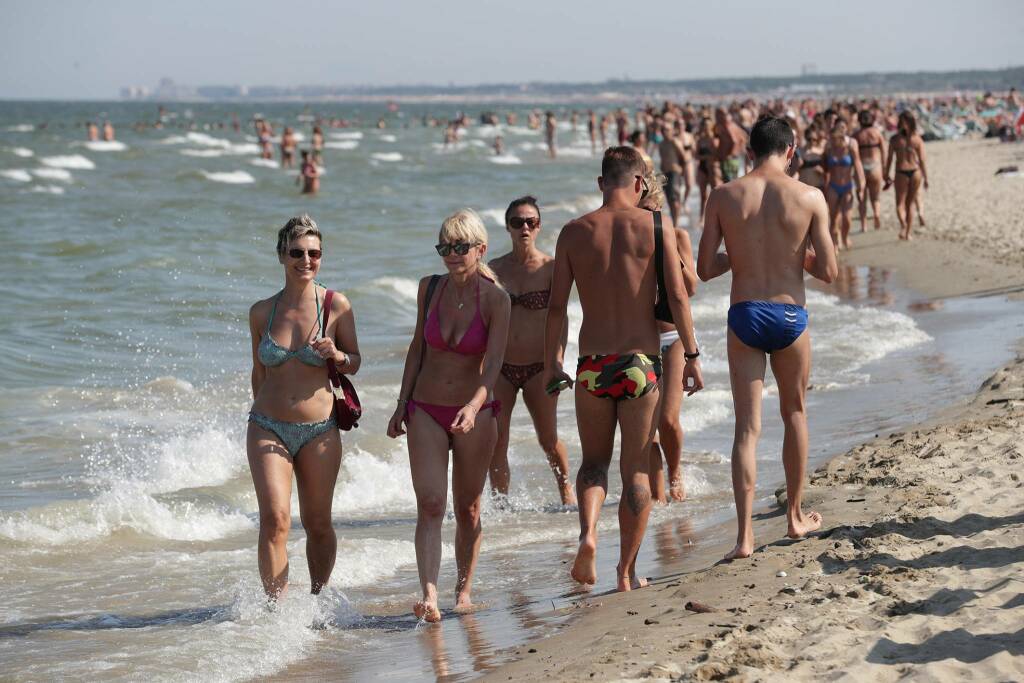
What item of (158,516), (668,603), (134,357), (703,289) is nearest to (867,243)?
(703,289)

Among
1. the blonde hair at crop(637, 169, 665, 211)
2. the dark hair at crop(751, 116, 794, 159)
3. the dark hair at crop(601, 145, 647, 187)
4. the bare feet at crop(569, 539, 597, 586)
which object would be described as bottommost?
the bare feet at crop(569, 539, 597, 586)

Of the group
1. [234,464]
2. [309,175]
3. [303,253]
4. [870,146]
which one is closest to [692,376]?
[303,253]

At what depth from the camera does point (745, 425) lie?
513 centimetres

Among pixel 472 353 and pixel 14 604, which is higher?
pixel 472 353

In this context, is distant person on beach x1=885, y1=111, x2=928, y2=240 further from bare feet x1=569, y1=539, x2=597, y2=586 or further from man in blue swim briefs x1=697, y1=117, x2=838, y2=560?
bare feet x1=569, y1=539, x2=597, y2=586

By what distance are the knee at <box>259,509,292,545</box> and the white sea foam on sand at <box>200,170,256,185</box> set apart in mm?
35236

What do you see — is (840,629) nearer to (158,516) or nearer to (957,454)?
(957,454)

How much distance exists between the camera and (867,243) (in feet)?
58.4

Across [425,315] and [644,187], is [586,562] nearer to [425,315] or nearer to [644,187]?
[425,315]

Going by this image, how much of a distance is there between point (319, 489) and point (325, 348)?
57cm

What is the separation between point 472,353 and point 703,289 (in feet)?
35.2

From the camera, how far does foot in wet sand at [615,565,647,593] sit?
→ 512cm

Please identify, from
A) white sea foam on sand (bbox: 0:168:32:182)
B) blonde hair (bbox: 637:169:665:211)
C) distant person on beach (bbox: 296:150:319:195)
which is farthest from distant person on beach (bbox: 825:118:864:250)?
white sea foam on sand (bbox: 0:168:32:182)

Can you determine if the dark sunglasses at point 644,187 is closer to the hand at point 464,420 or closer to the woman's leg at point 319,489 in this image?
the hand at point 464,420
